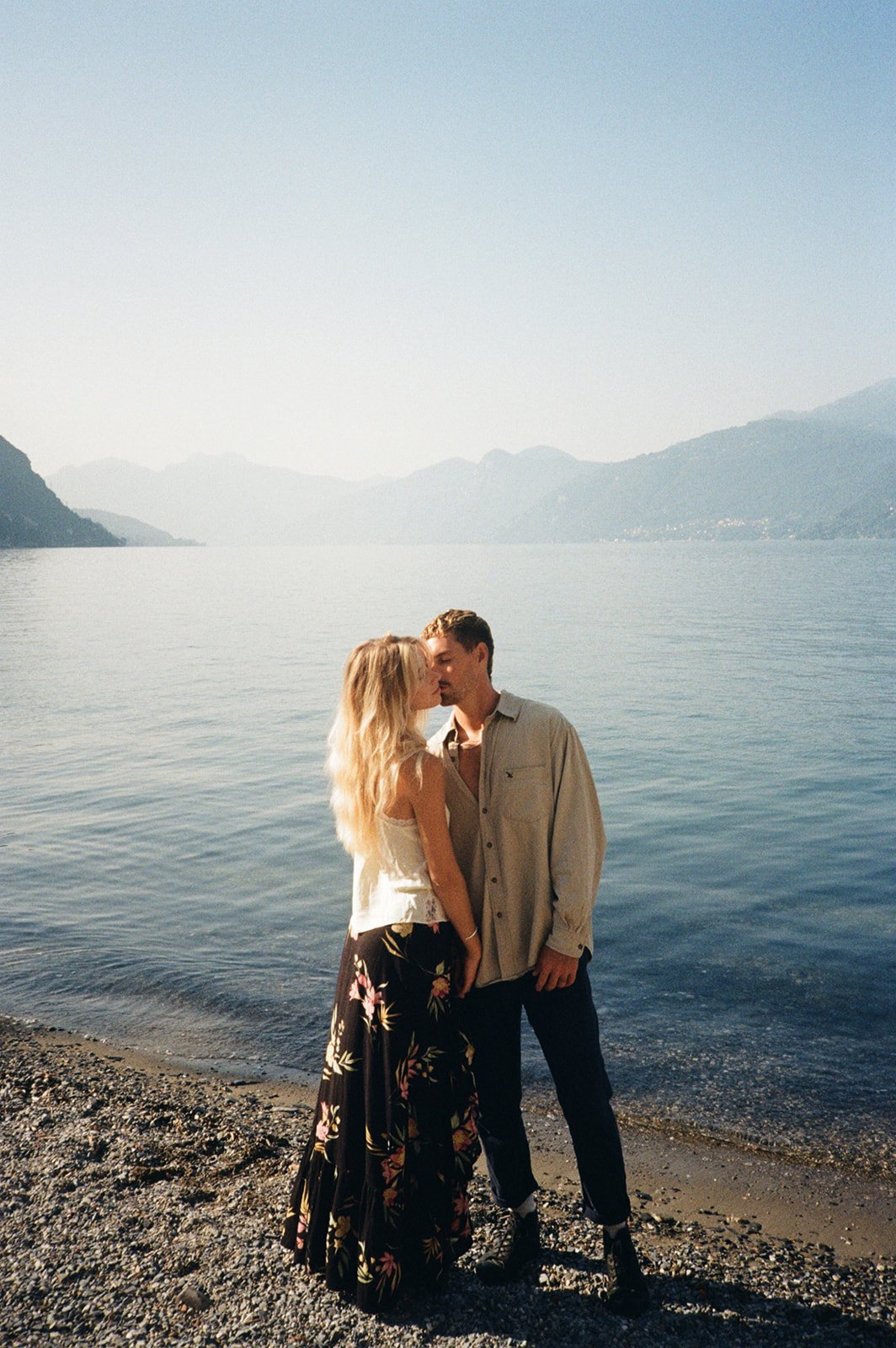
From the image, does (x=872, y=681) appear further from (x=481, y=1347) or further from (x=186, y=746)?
(x=481, y=1347)

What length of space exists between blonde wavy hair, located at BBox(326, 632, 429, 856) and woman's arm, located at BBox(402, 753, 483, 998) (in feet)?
0.23

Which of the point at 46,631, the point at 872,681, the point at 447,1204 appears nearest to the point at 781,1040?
the point at 447,1204

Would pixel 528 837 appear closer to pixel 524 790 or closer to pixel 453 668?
pixel 524 790

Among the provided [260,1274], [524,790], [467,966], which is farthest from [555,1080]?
[260,1274]

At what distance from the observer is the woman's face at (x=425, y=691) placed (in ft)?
15.0

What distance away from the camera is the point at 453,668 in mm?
4812

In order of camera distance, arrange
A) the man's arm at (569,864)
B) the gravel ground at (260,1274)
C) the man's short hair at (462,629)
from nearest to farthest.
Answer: the gravel ground at (260,1274)
the man's arm at (569,864)
the man's short hair at (462,629)

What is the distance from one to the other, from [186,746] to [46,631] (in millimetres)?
32869

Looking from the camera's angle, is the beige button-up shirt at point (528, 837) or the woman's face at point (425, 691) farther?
the beige button-up shirt at point (528, 837)

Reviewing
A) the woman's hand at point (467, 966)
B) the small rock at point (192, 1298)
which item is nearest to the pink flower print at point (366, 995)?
the woman's hand at point (467, 966)

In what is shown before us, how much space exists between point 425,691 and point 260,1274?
117 inches

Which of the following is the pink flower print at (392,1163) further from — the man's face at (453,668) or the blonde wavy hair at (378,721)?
the man's face at (453,668)

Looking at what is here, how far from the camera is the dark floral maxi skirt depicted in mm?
4594

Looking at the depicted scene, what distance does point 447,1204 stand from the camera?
4777 millimetres
